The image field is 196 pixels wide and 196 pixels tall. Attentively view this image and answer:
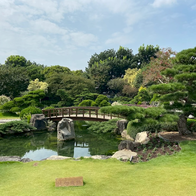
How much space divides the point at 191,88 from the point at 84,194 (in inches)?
242

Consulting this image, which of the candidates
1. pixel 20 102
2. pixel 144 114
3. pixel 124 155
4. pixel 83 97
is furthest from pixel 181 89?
pixel 83 97

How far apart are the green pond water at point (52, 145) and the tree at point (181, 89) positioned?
135 inches

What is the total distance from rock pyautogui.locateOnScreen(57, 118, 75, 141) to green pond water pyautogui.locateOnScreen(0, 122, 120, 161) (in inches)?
14.9

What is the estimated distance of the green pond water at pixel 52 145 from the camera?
9.58 metres

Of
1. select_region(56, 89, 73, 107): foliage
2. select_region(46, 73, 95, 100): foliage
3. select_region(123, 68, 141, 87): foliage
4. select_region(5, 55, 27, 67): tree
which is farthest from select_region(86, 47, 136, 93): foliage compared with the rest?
select_region(5, 55, 27, 67): tree

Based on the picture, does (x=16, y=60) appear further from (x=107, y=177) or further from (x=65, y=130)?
(x=107, y=177)

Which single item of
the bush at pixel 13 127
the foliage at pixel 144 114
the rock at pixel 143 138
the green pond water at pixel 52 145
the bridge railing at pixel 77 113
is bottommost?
the green pond water at pixel 52 145

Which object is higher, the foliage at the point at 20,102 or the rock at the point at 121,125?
the foliage at the point at 20,102

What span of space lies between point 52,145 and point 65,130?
59.1 inches

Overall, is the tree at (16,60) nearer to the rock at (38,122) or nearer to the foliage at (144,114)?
the rock at (38,122)

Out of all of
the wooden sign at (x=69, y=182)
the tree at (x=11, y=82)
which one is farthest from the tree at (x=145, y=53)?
the wooden sign at (x=69, y=182)

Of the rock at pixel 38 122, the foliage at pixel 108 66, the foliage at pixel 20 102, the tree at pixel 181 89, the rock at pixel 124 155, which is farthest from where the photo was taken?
the foliage at pixel 108 66

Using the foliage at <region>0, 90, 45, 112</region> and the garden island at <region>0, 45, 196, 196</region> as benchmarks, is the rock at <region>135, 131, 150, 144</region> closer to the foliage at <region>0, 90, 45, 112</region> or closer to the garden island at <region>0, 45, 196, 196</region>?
the garden island at <region>0, 45, 196, 196</region>

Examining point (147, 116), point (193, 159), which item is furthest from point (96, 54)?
point (193, 159)
